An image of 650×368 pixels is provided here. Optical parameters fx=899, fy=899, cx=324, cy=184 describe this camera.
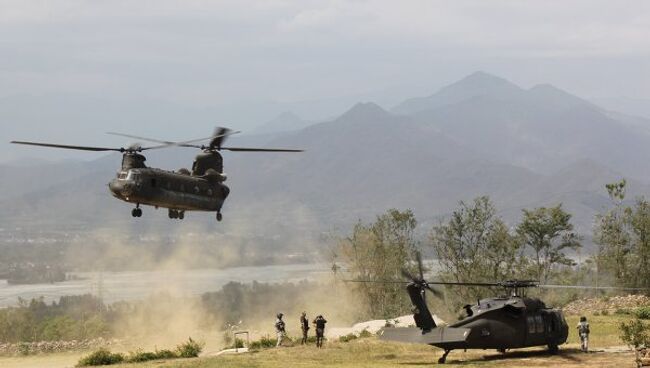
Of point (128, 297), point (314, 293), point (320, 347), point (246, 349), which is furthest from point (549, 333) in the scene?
point (128, 297)

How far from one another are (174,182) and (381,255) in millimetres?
48030

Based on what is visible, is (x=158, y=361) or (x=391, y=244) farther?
(x=391, y=244)

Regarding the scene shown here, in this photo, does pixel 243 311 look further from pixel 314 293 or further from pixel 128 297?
pixel 128 297

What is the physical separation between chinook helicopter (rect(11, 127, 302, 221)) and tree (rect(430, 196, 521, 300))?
4281cm

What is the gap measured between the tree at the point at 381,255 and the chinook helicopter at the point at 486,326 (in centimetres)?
5398

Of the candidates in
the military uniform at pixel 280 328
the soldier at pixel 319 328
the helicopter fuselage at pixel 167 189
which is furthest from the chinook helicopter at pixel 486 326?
the helicopter fuselage at pixel 167 189

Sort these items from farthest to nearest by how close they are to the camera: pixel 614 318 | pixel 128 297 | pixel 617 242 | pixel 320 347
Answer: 1. pixel 128 297
2. pixel 617 242
3. pixel 614 318
4. pixel 320 347

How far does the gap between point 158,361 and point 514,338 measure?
1673cm

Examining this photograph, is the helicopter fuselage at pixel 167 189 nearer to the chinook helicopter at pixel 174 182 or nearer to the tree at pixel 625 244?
the chinook helicopter at pixel 174 182

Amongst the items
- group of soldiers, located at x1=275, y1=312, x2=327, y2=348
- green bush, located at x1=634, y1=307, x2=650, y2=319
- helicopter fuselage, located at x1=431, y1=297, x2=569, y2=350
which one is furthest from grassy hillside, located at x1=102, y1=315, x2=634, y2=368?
green bush, located at x1=634, y1=307, x2=650, y2=319

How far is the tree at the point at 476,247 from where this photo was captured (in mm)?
93000

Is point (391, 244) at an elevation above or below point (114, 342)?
above

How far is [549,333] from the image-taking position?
129 ft

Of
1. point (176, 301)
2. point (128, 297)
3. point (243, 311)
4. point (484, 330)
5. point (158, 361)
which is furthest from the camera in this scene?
point (128, 297)
